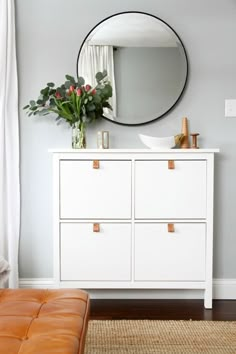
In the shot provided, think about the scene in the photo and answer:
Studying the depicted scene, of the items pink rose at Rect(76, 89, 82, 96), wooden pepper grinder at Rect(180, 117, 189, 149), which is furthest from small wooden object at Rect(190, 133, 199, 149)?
pink rose at Rect(76, 89, 82, 96)

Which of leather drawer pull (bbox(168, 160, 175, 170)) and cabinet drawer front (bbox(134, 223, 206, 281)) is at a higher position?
leather drawer pull (bbox(168, 160, 175, 170))

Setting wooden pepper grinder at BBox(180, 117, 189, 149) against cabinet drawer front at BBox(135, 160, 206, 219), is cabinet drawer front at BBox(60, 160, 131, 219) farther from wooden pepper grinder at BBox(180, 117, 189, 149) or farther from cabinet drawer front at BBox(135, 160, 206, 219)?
wooden pepper grinder at BBox(180, 117, 189, 149)

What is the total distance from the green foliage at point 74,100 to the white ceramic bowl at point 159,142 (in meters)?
0.35

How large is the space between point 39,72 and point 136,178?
1001mm

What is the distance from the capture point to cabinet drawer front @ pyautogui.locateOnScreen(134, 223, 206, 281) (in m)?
2.70

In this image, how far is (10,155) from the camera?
2.96 metres

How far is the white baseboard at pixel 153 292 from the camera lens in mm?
2957

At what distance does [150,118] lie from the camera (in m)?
2.98

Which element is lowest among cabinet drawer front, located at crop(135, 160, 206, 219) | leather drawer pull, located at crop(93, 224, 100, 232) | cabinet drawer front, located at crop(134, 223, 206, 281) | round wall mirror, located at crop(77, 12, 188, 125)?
cabinet drawer front, located at crop(134, 223, 206, 281)

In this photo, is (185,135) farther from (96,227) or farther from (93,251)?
(93,251)

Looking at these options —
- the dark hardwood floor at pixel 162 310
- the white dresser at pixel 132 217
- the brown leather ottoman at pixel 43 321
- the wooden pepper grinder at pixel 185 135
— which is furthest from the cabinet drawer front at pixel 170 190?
the brown leather ottoman at pixel 43 321

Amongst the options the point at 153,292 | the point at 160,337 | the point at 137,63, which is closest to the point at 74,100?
the point at 137,63

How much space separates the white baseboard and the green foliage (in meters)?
1.11

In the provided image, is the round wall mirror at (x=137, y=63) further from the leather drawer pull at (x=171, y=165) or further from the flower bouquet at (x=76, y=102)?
the leather drawer pull at (x=171, y=165)
